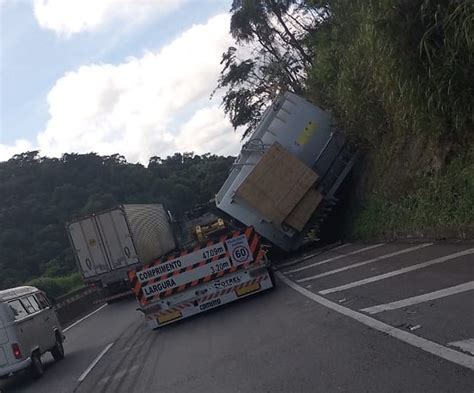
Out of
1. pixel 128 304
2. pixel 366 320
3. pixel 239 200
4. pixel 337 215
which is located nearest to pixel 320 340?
pixel 366 320

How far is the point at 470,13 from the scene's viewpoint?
10.2 m

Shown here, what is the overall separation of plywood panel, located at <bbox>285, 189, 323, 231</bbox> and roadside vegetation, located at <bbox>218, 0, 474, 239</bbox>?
1.46 meters

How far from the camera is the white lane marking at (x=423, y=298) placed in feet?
27.9

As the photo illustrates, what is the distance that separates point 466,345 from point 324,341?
221 centimetres

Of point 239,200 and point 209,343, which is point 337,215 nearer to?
point 239,200

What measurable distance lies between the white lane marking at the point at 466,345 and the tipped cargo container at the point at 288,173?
12.0 metres

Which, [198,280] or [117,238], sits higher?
[117,238]

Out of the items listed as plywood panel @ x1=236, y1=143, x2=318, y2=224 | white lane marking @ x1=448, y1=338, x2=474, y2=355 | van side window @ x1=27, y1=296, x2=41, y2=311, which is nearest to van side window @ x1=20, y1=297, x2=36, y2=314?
van side window @ x1=27, y1=296, x2=41, y2=311

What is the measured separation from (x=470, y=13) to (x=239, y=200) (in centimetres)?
978

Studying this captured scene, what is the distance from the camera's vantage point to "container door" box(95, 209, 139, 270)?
2348 centimetres

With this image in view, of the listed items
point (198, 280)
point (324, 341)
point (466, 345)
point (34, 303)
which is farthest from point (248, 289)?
point (466, 345)

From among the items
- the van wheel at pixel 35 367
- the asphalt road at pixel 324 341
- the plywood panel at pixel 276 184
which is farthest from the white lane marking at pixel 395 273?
the plywood panel at pixel 276 184

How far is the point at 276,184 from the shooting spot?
1839cm

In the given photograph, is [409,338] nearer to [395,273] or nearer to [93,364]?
[395,273]
